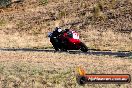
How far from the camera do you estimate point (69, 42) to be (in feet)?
87.3

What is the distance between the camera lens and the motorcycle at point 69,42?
26.5 meters

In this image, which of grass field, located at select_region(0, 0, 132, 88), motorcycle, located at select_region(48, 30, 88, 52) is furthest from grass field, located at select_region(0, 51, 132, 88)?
motorcycle, located at select_region(48, 30, 88, 52)

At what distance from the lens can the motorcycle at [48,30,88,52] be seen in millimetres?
26453

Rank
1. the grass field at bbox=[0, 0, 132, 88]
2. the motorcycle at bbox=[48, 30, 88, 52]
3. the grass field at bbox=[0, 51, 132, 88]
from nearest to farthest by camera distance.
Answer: the grass field at bbox=[0, 51, 132, 88] < the grass field at bbox=[0, 0, 132, 88] < the motorcycle at bbox=[48, 30, 88, 52]

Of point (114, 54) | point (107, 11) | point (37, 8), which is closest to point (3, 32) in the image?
point (37, 8)

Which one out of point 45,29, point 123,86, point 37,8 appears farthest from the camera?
point 37,8

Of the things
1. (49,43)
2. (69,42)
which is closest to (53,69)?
(69,42)

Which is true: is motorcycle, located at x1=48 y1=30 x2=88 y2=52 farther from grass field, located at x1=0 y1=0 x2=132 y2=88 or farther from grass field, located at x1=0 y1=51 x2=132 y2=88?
grass field, located at x1=0 y1=51 x2=132 y2=88

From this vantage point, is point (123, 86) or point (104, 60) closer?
point (123, 86)

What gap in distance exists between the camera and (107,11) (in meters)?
43.4

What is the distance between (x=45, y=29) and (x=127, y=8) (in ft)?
30.4

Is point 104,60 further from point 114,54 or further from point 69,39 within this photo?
point 69,39

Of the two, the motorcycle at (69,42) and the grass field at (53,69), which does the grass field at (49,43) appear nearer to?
the grass field at (53,69)

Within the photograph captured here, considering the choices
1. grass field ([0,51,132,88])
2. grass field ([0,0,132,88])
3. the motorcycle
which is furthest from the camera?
the motorcycle
